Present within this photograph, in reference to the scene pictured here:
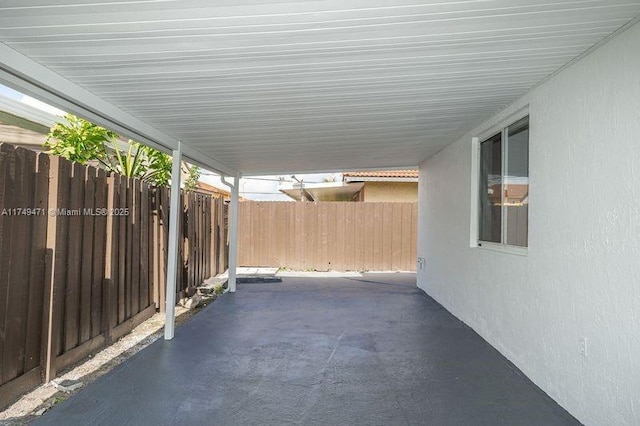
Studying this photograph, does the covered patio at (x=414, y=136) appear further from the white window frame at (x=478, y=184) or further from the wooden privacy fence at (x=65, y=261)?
the wooden privacy fence at (x=65, y=261)

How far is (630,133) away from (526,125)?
1677 millimetres

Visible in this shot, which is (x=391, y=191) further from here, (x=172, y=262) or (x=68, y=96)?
(x=68, y=96)

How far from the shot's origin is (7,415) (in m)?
2.96

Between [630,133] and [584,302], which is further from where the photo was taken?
[584,302]

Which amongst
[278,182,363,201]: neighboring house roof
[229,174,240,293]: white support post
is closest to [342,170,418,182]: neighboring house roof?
[278,182,363,201]: neighboring house roof

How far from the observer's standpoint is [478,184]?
543 cm

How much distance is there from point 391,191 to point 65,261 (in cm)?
1004

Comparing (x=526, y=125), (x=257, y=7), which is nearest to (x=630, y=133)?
(x=526, y=125)

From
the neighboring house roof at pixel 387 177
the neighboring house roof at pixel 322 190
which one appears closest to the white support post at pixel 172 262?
the neighboring house roof at pixel 387 177

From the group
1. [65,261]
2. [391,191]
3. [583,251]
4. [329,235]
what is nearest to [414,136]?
[583,251]

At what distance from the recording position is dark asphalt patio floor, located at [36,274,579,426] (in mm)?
3062

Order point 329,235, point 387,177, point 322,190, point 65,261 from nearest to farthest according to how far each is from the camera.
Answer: point 65,261 → point 329,235 → point 387,177 → point 322,190

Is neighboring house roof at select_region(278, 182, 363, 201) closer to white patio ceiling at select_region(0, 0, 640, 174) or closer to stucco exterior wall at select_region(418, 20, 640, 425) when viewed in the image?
white patio ceiling at select_region(0, 0, 640, 174)

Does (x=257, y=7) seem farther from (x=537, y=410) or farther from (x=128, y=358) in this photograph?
(x=128, y=358)
